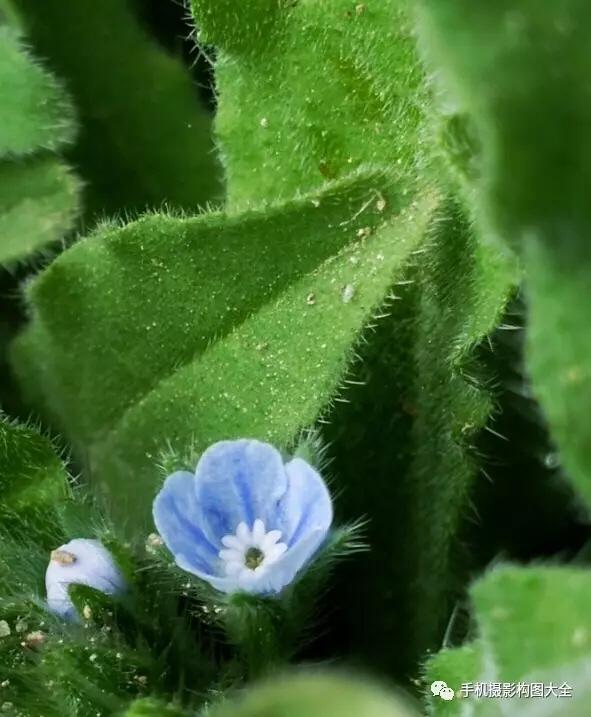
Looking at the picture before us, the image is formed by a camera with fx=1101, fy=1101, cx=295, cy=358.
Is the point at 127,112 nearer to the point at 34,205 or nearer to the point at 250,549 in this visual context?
the point at 34,205

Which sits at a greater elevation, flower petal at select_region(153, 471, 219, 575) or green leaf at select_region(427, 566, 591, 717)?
green leaf at select_region(427, 566, 591, 717)

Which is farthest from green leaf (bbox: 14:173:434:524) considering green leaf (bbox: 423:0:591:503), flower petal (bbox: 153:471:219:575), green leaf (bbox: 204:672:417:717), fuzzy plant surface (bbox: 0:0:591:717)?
green leaf (bbox: 204:672:417:717)

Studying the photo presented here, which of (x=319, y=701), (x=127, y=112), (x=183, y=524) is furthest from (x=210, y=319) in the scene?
(x=319, y=701)

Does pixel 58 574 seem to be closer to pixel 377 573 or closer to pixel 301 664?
pixel 301 664

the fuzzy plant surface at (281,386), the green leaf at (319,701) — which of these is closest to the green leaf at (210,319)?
the fuzzy plant surface at (281,386)

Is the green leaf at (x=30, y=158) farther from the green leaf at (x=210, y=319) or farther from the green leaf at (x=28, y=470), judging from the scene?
the green leaf at (x=28, y=470)

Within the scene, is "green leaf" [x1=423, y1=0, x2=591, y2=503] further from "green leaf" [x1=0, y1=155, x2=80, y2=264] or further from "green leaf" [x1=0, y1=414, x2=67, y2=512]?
"green leaf" [x1=0, y1=155, x2=80, y2=264]

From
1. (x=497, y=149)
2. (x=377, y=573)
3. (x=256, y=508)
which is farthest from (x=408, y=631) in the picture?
(x=497, y=149)

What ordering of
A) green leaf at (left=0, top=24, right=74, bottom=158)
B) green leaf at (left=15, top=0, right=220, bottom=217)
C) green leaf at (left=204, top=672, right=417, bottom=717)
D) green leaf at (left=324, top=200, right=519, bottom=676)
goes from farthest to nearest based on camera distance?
green leaf at (left=15, top=0, right=220, bottom=217)
green leaf at (left=0, top=24, right=74, bottom=158)
green leaf at (left=324, top=200, right=519, bottom=676)
green leaf at (left=204, top=672, right=417, bottom=717)
